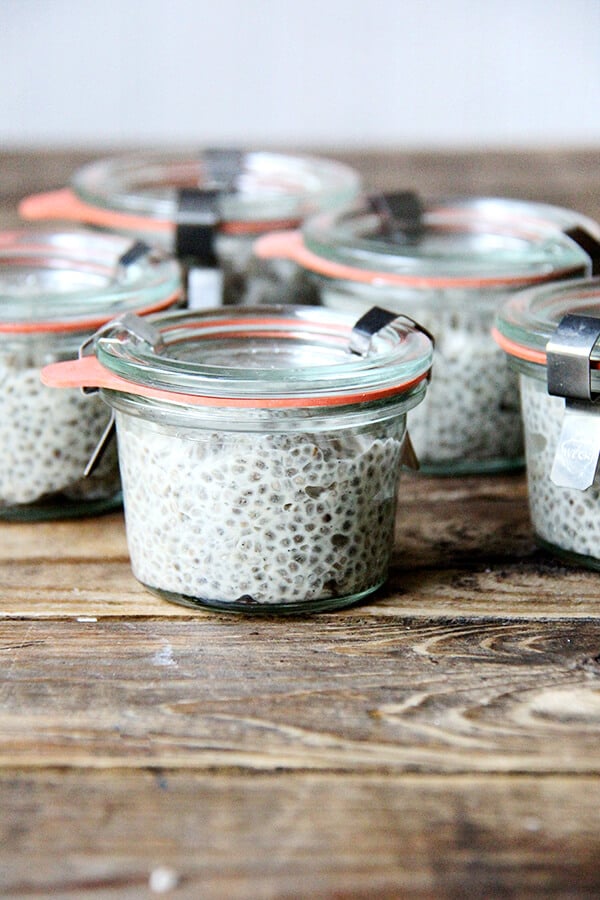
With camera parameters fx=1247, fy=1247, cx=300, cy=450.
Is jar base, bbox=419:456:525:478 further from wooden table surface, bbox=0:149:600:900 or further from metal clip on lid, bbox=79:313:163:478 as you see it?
metal clip on lid, bbox=79:313:163:478

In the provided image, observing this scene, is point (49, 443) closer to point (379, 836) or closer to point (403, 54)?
point (379, 836)

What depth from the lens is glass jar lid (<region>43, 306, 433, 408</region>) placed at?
0.78 metres

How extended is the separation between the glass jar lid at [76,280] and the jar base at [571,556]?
1.18ft

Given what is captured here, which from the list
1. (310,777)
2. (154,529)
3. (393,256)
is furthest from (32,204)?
(310,777)

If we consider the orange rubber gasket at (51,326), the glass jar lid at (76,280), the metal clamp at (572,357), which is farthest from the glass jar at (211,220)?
the metal clamp at (572,357)

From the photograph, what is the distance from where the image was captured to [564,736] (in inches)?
28.0

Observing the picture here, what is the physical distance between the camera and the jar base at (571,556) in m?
0.91

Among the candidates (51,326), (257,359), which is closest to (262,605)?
(257,359)

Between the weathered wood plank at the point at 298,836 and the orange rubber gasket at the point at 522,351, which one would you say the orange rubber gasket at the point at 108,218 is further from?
the weathered wood plank at the point at 298,836

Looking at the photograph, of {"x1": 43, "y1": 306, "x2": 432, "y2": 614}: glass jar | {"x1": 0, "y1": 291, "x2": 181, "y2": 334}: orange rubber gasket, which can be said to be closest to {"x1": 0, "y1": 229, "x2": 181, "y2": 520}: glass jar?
{"x1": 0, "y1": 291, "x2": 181, "y2": 334}: orange rubber gasket

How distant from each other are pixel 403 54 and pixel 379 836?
9.04 ft

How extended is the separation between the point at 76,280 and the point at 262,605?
444 millimetres

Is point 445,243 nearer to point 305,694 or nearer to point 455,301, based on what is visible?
point 455,301

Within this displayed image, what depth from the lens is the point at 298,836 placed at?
2.03ft
